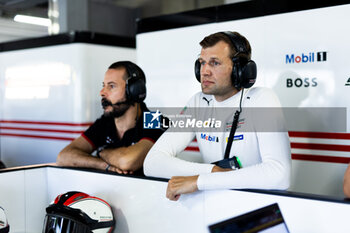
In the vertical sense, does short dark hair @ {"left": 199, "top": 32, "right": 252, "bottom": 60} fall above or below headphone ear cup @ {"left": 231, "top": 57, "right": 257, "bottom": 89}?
above

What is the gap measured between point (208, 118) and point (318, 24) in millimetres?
1147

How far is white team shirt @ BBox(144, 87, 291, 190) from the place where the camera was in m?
2.10

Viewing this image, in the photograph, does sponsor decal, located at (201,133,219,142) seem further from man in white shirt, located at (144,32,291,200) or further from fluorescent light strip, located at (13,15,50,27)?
fluorescent light strip, located at (13,15,50,27)

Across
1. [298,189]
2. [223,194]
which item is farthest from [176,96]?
[223,194]

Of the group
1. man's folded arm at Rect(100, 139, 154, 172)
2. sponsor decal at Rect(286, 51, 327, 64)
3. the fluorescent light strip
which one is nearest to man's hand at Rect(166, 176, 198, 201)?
man's folded arm at Rect(100, 139, 154, 172)

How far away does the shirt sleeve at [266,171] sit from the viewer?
208 cm

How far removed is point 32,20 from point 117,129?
4405 millimetres

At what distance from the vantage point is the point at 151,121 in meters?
3.23

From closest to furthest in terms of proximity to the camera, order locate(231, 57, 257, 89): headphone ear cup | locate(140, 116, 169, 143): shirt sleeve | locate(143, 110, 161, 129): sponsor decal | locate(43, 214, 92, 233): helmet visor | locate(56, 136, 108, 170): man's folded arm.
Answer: locate(43, 214, 92, 233): helmet visor < locate(231, 57, 257, 89): headphone ear cup < locate(56, 136, 108, 170): man's folded arm < locate(140, 116, 169, 143): shirt sleeve < locate(143, 110, 161, 129): sponsor decal

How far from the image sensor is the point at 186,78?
3.97m

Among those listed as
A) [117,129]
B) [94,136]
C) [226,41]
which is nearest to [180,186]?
[226,41]

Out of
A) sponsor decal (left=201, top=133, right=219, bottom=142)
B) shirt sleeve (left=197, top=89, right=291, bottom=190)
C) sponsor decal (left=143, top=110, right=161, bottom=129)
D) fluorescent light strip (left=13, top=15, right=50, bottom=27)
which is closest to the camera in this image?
shirt sleeve (left=197, top=89, right=291, bottom=190)

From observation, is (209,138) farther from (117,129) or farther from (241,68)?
(117,129)

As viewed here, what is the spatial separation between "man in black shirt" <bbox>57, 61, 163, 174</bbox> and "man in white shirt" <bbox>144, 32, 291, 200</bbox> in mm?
399
